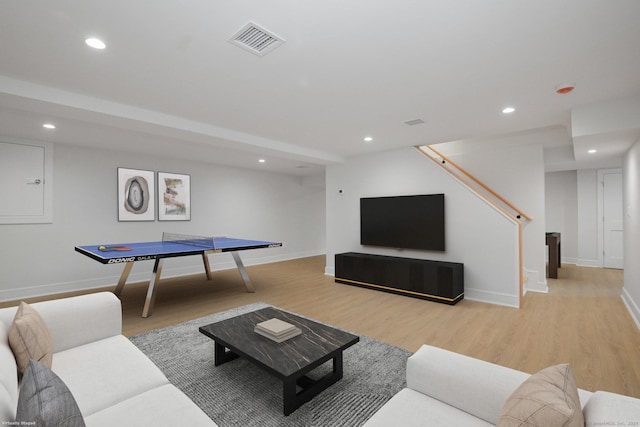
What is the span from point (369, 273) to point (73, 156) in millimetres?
5449

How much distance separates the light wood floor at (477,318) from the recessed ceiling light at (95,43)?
9.05ft

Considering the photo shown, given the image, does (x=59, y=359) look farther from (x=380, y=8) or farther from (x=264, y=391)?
(x=380, y=8)

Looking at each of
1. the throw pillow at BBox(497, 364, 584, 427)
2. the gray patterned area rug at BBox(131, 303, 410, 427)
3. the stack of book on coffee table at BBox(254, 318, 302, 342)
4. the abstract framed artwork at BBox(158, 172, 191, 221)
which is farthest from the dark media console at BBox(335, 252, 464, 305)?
the abstract framed artwork at BBox(158, 172, 191, 221)

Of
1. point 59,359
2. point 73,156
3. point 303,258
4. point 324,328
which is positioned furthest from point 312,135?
point 303,258

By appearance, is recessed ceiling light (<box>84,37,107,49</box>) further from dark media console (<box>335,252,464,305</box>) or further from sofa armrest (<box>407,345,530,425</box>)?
dark media console (<box>335,252,464,305</box>)

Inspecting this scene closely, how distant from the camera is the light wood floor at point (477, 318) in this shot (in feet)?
8.70

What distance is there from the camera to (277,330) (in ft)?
7.32

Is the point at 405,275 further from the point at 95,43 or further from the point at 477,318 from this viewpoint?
the point at 95,43

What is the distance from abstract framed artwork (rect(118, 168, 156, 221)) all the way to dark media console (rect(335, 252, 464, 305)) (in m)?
3.87

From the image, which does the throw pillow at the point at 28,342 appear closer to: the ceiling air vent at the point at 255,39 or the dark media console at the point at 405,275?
the ceiling air vent at the point at 255,39

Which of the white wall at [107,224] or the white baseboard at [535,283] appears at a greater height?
the white wall at [107,224]

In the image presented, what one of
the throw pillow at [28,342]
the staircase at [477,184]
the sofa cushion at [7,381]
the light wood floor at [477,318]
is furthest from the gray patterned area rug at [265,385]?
the staircase at [477,184]

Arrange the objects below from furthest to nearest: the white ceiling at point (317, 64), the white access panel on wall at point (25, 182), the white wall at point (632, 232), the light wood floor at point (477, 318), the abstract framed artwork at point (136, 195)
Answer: the abstract framed artwork at point (136, 195), the white access panel on wall at point (25, 182), the white wall at point (632, 232), the light wood floor at point (477, 318), the white ceiling at point (317, 64)

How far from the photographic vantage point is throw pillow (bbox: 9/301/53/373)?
1.49 metres
